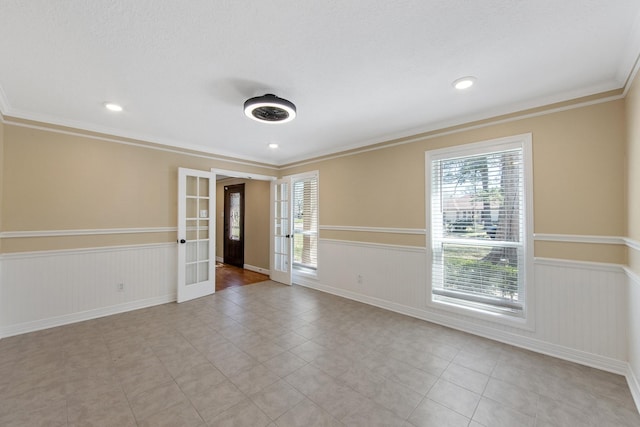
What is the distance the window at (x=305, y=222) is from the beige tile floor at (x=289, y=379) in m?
1.88

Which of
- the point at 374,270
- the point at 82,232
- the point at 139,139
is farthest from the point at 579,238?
the point at 82,232

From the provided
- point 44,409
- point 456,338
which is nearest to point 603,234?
point 456,338

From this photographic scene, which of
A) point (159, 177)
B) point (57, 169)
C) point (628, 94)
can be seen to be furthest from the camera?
point (159, 177)

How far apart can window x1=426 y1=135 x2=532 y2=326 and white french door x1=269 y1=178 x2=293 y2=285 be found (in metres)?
2.79

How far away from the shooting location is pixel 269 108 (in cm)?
253

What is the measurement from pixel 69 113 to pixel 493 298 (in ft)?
17.7

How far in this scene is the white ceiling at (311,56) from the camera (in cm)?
150

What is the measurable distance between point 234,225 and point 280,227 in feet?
7.15

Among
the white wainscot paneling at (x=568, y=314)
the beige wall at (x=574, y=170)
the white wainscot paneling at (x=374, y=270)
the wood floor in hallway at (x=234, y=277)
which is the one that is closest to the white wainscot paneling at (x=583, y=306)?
the white wainscot paneling at (x=568, y=314)

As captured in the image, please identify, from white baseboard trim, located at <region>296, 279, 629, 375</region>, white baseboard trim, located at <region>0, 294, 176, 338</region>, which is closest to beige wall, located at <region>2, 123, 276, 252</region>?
white baseboard trim, located at <region>0, 294, 176, 338</region>

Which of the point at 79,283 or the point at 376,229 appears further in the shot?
the point at 376,229

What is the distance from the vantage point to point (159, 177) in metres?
3.98

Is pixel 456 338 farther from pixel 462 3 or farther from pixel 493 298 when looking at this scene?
pixel 462 3

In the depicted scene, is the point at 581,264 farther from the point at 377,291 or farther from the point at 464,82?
the point at 377,291
